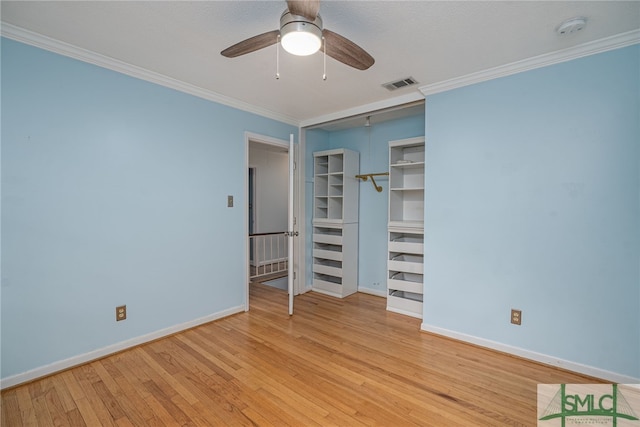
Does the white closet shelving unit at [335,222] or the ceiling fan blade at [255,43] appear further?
the white closet shelving unit at [335,222]

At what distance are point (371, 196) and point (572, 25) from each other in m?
2.74

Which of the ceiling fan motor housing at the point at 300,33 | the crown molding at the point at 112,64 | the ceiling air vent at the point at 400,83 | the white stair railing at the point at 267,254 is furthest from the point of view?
the white stair railing at the point at 267,254

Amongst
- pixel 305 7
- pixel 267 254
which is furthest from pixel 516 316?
pixel 267 254

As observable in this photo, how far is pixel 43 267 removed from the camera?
2.17 meters

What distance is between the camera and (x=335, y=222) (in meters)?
4.21

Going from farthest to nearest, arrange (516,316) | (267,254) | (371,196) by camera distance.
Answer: (267,254)
(371,196)
(516,316)

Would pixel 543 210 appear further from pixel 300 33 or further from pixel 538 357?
pixel 300 33

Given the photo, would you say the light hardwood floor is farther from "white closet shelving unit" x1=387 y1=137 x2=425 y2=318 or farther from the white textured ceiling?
the white textured ceiling

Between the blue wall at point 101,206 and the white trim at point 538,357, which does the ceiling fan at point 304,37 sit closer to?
the blue wall at point 101,206

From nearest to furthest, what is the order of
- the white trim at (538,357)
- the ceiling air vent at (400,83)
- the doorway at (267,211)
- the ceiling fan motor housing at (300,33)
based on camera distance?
1. the ceiling fan motor housing at (300,33)
2. the white trim at (538,357)
3. the ceiling air vent at (400,83)
4. the doorway at (267,211)

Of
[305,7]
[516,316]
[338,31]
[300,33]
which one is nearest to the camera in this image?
[305,7]

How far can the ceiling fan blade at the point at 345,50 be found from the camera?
163 centimetres

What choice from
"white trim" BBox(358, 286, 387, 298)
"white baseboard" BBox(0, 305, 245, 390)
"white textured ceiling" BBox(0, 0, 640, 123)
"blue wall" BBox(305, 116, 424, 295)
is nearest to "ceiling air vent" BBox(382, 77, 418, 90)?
"white textured ceiling" BBox(0, 0, 640, 123)

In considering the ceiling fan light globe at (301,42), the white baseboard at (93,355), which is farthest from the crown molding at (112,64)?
the white baseboard at (93,355)
